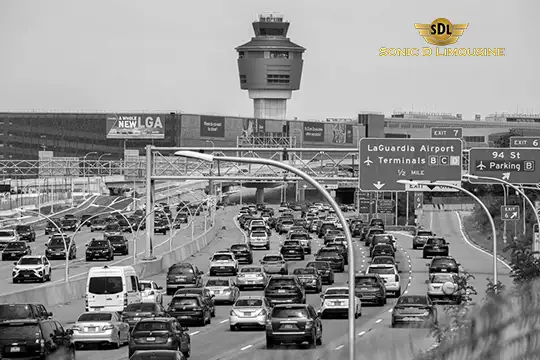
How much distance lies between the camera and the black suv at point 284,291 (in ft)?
155

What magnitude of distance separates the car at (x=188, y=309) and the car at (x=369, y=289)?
30.5 ft

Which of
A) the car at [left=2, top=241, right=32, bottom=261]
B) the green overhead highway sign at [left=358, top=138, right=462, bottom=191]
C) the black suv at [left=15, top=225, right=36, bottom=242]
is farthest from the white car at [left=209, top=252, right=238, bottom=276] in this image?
the black suv at [left=15, top=225, right=36, bottom=242]

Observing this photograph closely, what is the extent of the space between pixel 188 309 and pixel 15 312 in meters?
8.88

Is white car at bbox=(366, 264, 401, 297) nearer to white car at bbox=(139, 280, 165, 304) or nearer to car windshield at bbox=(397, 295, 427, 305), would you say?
white car at bbox=(139, 280, 165, 304)

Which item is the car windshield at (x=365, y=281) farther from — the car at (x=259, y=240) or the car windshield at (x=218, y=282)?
the car at (x=259, y=240)

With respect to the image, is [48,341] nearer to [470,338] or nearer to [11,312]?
[11,312]

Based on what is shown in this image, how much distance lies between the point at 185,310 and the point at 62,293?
35.5ft

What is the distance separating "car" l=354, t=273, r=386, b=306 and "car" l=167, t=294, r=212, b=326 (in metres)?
9.31

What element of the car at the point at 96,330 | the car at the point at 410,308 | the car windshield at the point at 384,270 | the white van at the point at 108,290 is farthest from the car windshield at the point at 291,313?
the car windshield at the point at 384,270

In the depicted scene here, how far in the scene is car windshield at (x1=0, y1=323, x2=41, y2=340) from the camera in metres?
25.6

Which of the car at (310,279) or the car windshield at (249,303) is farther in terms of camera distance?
the car at (310,279)

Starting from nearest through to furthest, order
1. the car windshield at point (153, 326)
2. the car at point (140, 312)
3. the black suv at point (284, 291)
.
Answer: the car windshield at point (153, 326), the car at point (140, 312), the black suv at point (284, 291)

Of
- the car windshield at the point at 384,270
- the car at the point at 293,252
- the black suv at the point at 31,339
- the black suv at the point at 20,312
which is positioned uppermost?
the black suv at the point at 31,339

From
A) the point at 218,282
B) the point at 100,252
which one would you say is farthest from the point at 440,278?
the point at 100,252
